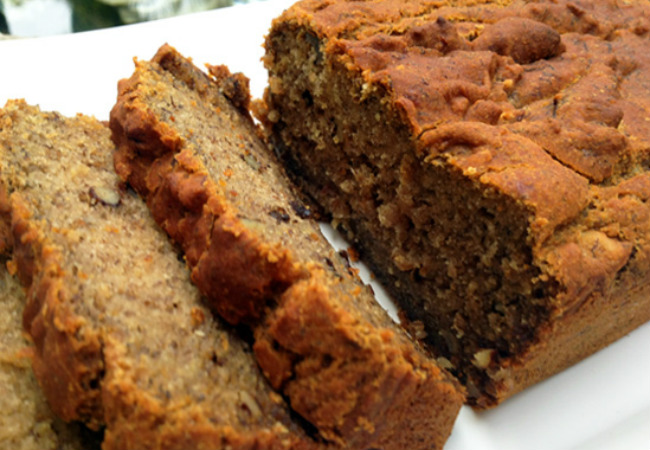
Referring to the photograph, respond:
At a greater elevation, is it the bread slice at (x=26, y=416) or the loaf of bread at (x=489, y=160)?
the loaf of bread at (x=489, y=160)

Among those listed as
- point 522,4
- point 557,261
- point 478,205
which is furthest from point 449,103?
point 522,4

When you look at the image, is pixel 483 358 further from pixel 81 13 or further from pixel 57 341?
pixel 81 13

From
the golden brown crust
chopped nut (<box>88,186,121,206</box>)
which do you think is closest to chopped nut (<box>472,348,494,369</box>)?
the golden brown crust

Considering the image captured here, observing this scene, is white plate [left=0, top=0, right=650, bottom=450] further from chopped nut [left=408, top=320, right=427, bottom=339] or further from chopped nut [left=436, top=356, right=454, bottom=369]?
chopped nut [left=408, top=320, right=427, bottom=339]

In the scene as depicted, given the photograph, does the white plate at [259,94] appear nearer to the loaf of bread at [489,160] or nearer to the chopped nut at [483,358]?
the loaf of bread at [489,160]

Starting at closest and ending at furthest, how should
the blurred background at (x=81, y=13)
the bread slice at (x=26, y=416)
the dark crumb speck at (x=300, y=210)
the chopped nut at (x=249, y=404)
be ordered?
the chopped nut at (x=249, y=404) < the bread slice at (x=26, y=416) < the dark crumb speck at (x=300, y=210) < the blurred background at (x=81, y=13)

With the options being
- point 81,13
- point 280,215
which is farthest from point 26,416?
point 81,13

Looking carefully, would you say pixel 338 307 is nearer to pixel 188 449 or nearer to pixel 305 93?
pixel 188 449

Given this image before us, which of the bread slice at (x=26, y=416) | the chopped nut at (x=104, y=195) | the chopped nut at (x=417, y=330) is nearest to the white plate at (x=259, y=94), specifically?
the chopped nut at (x=417, y=330)
